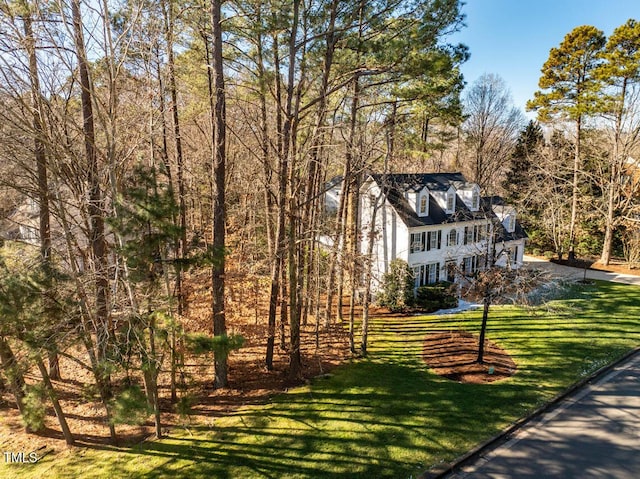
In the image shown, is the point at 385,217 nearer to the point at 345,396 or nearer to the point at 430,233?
the point at 430,233

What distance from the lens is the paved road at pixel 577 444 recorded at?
295 inches

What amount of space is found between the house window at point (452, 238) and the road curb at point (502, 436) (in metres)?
9.85

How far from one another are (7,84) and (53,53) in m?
1.05

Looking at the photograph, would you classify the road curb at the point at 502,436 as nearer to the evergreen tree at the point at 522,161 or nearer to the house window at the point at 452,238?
the house window at the point at 452,238

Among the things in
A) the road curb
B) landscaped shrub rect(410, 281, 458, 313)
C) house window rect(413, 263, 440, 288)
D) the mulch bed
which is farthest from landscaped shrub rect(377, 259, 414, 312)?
the road curb

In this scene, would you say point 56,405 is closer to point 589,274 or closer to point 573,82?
point 589,274

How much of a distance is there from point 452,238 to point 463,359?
9.78m

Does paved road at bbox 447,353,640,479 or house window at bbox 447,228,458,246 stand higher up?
house window at bbox 447,228,458,246

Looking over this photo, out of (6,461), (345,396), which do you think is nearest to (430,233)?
(345,396)

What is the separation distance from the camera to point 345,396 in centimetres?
1019

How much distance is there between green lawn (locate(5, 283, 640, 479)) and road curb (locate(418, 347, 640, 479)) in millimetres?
161

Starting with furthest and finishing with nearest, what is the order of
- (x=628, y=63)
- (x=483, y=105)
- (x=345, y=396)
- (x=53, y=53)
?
(x=483, y=105) < (x=628, y=63) < (x=345, y=396) < (x=53, y=53)

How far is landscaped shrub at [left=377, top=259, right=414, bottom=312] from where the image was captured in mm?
17750

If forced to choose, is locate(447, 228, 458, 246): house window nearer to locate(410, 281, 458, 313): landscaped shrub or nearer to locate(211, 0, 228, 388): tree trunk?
locate(410, 281, 458, 313): landscaped shrub
